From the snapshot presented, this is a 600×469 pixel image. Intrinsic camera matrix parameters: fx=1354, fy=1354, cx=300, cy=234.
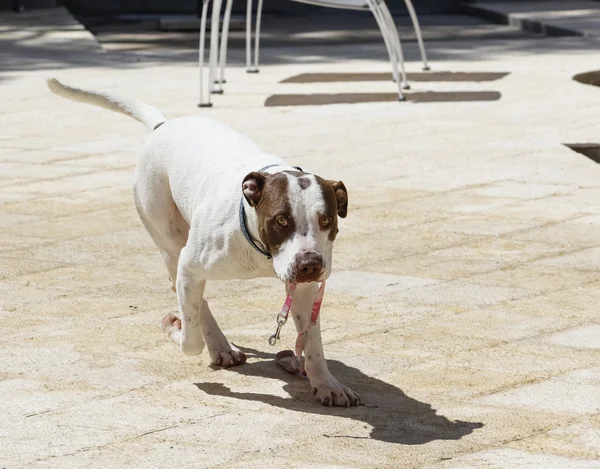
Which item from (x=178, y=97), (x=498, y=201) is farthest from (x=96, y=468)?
(x=178, y=97)

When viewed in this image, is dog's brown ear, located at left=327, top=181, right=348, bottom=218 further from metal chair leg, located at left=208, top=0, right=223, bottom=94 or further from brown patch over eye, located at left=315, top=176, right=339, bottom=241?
metal chair leg, located at left=208, top=0, right=223, bottom=94

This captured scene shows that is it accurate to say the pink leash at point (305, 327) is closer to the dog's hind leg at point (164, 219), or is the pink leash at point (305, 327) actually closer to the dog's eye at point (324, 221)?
the dog's eye at point (324, 221)

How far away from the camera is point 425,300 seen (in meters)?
5.29

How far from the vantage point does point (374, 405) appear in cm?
410

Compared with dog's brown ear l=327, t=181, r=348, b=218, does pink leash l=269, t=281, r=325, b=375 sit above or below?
below

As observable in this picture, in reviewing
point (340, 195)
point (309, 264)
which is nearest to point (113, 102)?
point (340, 195)

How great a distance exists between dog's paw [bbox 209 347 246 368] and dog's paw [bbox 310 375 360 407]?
0.46 metres

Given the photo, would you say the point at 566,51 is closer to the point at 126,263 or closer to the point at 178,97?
the point at 178,97

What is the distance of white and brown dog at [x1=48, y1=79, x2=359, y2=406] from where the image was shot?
3.72 metres

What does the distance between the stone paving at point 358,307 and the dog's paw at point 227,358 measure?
2.4 inches

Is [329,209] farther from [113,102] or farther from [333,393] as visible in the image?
[113,102]

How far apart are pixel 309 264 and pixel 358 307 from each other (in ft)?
5.22

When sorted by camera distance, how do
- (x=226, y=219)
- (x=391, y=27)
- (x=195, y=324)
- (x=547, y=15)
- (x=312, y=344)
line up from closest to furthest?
1. (x=226, y=219)
2. (x=312, y=344)
3. (x=195, y=324)
4. (x=391, y=27)
5. (x=547, y=15)

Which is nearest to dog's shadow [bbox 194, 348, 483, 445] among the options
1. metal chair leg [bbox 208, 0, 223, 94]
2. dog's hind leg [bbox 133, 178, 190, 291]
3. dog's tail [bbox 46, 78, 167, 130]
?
dog's hind leg [bbox 133, 178, 190, 291]
